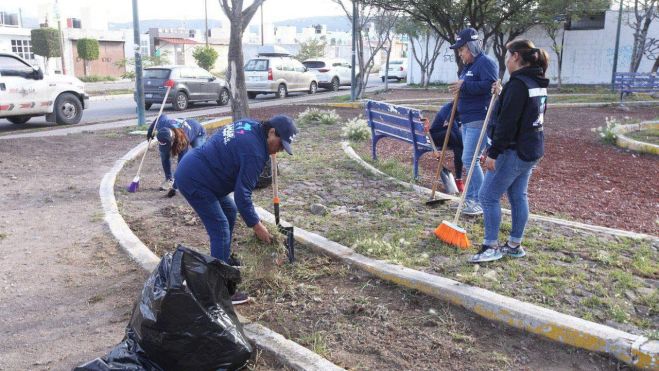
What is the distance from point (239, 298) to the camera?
3967mm

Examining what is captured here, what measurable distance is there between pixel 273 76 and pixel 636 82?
12.0m

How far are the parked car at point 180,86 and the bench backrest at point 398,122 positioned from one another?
1054 centimetres

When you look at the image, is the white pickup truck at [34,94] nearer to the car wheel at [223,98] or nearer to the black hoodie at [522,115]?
the car wheel at [223,98]

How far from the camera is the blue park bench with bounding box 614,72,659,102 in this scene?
17.0 m

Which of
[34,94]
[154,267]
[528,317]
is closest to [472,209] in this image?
[528,317]

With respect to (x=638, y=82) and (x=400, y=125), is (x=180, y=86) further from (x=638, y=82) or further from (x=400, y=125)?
(x=638, y=82)

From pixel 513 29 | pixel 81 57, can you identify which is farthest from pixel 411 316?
pixel 81 57

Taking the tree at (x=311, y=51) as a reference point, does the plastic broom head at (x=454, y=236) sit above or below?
below

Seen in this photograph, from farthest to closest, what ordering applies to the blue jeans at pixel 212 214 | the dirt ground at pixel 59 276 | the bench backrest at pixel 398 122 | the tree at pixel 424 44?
the tree at pixel 424 44 → the bench backrest at pixel 398 122 → the blue jeans at pixel 212 214 → the dirt ground at pixel 59 276

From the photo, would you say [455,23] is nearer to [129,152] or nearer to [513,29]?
[129,152]

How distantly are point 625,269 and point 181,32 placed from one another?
6693cm

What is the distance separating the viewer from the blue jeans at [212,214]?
387 cm

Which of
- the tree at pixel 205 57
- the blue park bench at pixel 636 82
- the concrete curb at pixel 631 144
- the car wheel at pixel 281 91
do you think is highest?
the tree at pixel 205 57

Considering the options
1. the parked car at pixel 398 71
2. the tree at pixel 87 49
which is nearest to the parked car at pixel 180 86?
the parked car at pixel 398 71
